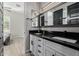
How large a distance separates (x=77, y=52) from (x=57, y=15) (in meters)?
1.56

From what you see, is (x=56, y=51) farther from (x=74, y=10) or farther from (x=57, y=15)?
(x=57, y=15)

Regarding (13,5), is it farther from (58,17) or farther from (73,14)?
(73,14)

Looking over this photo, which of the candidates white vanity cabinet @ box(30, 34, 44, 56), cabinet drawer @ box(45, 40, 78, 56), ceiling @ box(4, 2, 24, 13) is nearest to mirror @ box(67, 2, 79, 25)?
cabinet drawer @ box(45, 40, 78, 56)

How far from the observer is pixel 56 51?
1.49 metres

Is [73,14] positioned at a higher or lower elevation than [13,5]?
lower

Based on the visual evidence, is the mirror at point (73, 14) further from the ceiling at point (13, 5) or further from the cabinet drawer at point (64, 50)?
the ceiling at point (13, 5)

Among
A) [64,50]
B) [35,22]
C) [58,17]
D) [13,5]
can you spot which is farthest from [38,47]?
[13,5]

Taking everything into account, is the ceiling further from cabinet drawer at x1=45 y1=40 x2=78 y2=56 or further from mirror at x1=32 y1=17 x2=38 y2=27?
cabinet drawer at x1=45 y1=40 x2=78 y2=56

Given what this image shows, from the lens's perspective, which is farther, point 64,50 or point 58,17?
point 58,17

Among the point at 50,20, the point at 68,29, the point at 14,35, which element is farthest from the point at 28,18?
the point at 14,35

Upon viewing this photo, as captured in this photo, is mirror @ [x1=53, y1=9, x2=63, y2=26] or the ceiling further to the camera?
the ceiling

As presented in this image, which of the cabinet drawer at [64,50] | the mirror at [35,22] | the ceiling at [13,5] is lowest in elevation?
the cabinet drawer at [64,50]

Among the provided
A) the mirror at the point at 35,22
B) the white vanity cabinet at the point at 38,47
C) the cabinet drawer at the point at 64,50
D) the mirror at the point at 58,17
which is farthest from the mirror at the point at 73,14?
the mirror at the point at 35,22

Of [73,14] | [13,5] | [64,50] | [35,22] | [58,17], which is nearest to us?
[64,50]
